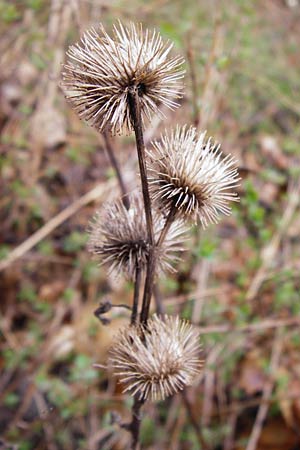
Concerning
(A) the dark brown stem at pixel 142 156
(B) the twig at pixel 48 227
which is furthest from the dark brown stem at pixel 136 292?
(B) the twig at pixel 48 227

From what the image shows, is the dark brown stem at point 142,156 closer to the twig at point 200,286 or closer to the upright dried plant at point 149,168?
the upright dried plant at point 149,168

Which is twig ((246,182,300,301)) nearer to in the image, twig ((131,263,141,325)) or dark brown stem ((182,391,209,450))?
dark brown stem ((182,391,209,450))

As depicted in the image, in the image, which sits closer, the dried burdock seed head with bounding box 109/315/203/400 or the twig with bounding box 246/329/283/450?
the dried burdock seed head with bounding box 109/315/203/400

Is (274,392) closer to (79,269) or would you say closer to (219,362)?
→ (219,362)

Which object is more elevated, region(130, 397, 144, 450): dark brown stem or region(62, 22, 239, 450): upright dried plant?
region(62, 22, 239, 450): upright dried plant

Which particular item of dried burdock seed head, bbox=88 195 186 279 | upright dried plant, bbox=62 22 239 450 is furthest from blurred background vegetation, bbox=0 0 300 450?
upright dried plant, bbox=62 22 239 450
